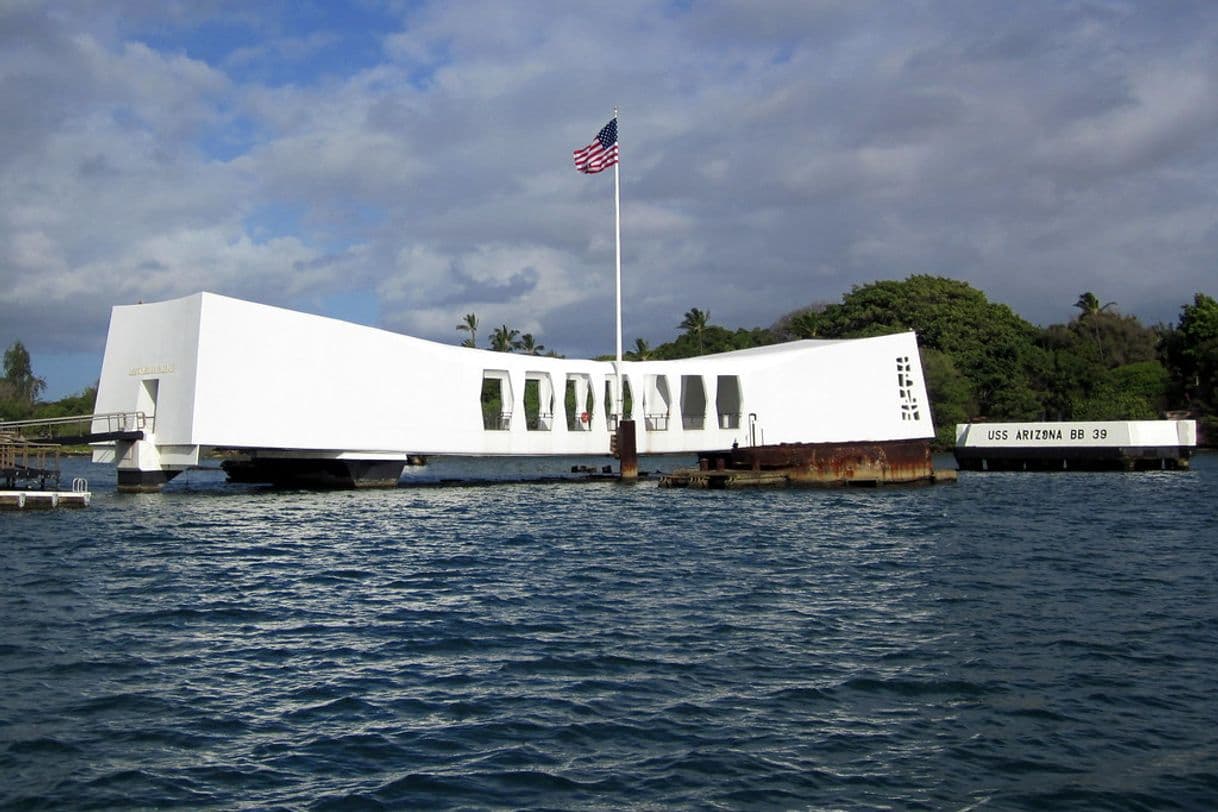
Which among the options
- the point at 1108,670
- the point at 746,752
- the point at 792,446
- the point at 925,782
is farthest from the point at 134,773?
the point at 792,446

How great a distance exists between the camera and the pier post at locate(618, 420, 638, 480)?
44156mm

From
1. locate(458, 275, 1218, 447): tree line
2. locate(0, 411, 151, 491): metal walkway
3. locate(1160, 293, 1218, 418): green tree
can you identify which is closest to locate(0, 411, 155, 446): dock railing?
locate(0, 411, 151, 491): metal walkway

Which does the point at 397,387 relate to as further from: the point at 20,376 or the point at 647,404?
the point at 20,376

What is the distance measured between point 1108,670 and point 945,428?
2637 inches

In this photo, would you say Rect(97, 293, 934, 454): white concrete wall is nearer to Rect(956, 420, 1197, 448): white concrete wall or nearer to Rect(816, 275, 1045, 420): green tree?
Rect(956, 420, 1197, 448): white concrete wall

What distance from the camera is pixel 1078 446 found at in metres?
51.6

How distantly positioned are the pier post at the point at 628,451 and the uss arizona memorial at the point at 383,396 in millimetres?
1296

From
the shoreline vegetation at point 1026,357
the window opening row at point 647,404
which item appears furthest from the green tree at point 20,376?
the window opening row at point 647,404

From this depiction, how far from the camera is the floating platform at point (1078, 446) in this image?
50.1m

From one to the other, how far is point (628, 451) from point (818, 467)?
8.74 m

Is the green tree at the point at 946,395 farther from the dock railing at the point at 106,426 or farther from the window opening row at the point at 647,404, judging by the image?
the dock railing at the point at 106,426

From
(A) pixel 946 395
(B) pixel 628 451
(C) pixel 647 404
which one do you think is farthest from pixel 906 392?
(A) pixel 946 395

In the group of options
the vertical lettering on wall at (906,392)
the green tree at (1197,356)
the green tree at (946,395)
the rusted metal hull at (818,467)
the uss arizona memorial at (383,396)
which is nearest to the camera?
the uss arizona memorial at (383,396)

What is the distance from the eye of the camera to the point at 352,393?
37.2 metres
